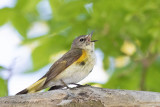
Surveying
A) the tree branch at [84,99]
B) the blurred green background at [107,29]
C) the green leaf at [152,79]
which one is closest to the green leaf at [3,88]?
the blurred green background at [107,29]

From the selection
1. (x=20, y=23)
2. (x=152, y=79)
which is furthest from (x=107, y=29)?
(x=20, y=23)

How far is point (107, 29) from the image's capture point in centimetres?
524

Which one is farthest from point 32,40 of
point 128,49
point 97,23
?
point 128,49

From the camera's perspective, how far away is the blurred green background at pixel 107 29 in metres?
4.69

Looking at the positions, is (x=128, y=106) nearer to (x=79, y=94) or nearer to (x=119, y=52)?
(x=79, y=94)

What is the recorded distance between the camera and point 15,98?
3365mm

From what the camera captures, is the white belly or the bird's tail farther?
the white belly

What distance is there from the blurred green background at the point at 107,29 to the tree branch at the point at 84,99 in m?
0.81

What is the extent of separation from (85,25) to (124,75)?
126 centimetres

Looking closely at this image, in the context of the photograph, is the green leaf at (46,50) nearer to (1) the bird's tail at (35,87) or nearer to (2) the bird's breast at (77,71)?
(2) the bird's breast at (77,71)

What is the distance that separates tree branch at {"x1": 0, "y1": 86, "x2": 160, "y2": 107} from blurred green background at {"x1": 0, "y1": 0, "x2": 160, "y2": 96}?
0.81m

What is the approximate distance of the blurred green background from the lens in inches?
185

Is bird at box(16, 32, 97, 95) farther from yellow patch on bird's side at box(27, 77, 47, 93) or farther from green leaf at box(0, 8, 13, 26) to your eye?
green leaf at box(0, 8, 13, 26)

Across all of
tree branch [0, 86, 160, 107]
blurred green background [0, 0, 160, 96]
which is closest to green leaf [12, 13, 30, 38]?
blurred green background [0, 0, 160, 96]
